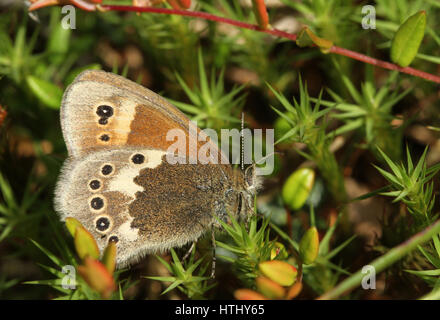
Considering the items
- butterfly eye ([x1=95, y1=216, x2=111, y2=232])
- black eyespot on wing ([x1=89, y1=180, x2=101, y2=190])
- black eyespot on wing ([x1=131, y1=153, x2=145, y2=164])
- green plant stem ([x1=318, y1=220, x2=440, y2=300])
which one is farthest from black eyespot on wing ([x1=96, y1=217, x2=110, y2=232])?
green plant stem ([x1=318, y1=220, x2=440, y2=300])

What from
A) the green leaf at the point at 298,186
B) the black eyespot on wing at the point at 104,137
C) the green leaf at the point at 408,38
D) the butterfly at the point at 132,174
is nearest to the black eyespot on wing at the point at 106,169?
the butterfly at the point at 132,174

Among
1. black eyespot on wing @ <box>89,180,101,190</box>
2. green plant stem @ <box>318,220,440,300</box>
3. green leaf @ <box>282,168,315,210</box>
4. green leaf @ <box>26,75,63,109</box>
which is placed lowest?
green plant stem @ <box>318,220,440,300</box>

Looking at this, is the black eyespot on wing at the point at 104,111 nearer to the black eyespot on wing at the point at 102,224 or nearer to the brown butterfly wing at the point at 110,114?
the brown butterfly wing at the point at 110,114

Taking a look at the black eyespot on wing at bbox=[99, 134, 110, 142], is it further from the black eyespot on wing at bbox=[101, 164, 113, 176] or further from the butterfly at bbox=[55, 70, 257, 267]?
the black eyespot on wing at bbox=[101, 164, 113, 176]

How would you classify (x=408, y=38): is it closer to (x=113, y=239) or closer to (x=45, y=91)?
(x=113, y=239)

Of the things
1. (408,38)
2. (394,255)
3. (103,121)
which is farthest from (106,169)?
(408,38)
